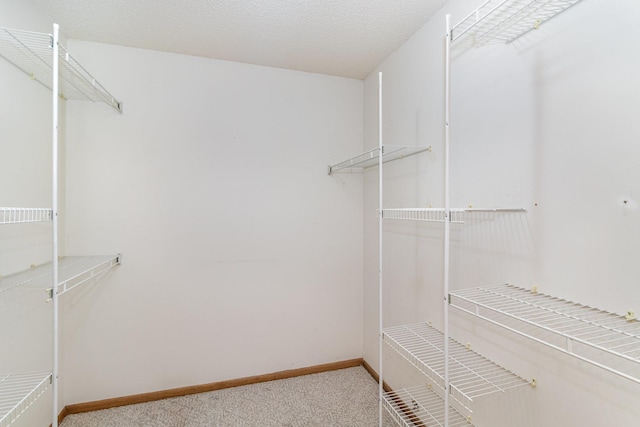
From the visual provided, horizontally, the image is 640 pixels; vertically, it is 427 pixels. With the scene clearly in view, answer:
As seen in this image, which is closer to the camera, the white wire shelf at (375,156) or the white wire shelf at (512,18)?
the white wire shelf at (512,18)

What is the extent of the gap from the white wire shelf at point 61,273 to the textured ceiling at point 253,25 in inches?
54.6

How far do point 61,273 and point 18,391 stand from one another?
0.55 meters

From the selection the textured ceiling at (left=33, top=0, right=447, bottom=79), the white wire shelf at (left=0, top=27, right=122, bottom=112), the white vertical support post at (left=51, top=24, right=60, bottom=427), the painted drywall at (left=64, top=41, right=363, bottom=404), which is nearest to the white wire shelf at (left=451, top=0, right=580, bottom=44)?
the textured ceiling at (left=33, top=0, right=447, bottom=79)

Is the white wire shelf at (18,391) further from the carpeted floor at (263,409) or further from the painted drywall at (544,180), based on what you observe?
the painted drywall at (544,180)

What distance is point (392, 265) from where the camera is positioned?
79.5 inches

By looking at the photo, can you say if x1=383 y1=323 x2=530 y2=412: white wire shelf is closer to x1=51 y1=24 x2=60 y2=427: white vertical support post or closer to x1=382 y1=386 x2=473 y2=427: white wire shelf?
x1=382 y1=386 x2=473 y2=427: white wire shelf

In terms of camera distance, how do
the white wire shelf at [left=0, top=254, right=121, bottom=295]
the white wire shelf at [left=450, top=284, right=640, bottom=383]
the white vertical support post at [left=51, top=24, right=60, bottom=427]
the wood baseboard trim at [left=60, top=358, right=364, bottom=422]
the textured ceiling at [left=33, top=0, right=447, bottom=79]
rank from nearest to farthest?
1. the white wire shelf at [left=450, top=284, right=640, bottom=383]
2. the white vertical support post at [left=51, top=24, right=60, bottom=427]
3. the white wire shelf at [left=0, top=254, right=121, bottom=295]
4. the textured ceiling at [left=33, top=0, right=447, bottom=79]
5. the wood baseboard trim at [left=60, top=358, right=364, bottom=422]

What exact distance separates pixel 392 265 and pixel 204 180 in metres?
1.47

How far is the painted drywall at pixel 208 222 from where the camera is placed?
1891mm

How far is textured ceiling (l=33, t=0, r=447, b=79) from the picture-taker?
1.52 metres

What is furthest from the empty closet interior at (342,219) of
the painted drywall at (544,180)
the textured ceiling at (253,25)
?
the textured ceiling at (253,25)

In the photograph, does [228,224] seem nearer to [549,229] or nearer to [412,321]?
[412,321]

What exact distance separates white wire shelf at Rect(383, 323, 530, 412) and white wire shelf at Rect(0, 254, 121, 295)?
1483 mm

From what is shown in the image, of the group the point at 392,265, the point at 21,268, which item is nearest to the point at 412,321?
the point at 392,265
